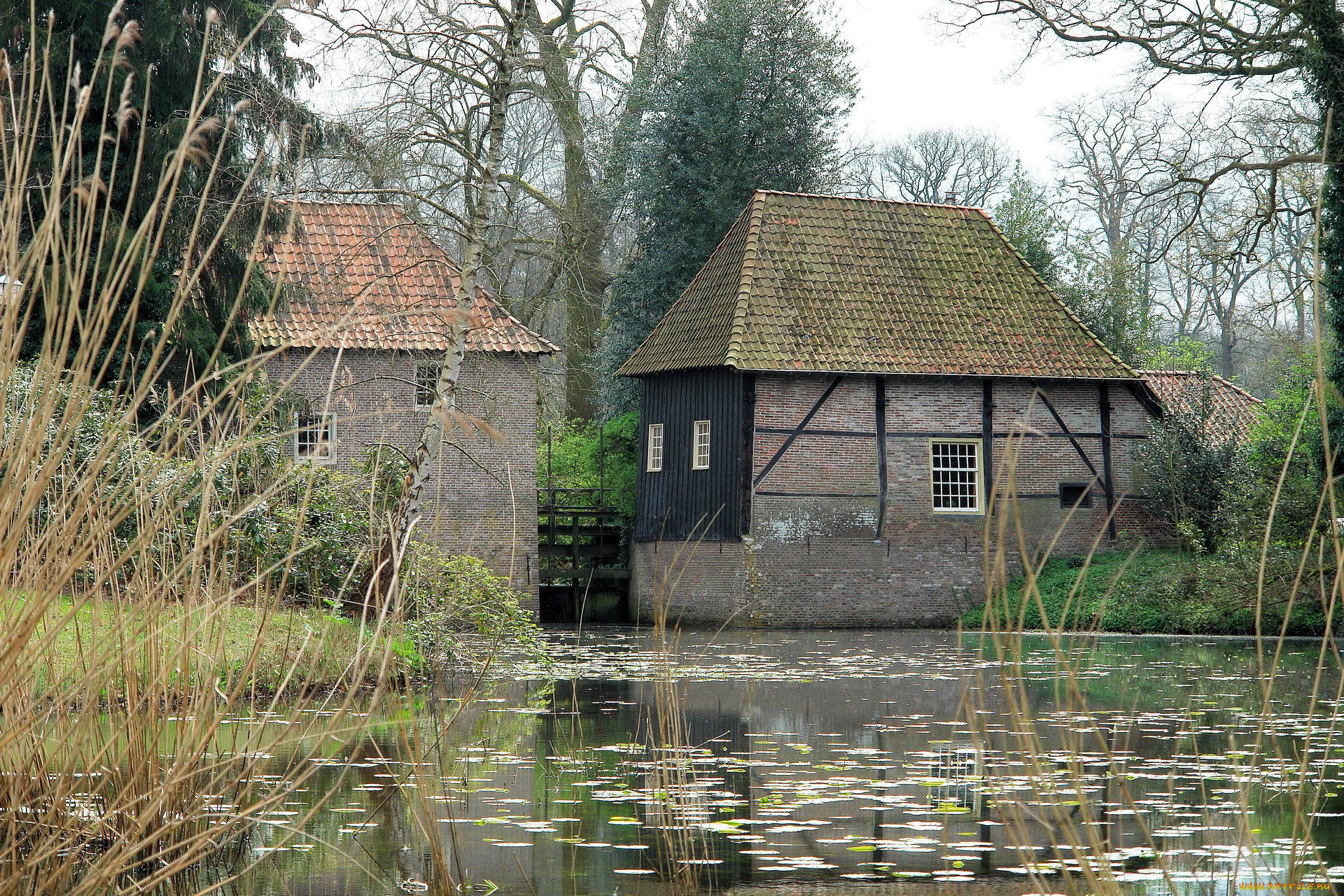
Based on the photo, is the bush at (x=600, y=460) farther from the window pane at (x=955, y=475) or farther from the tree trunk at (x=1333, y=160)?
the tree trunk at (x=1333, y=160)

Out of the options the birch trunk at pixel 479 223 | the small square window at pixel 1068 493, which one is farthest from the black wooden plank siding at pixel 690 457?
the birch trunk at pixel 479 223

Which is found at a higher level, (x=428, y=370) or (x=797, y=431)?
(x=428, y=370)

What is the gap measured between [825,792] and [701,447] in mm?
15490

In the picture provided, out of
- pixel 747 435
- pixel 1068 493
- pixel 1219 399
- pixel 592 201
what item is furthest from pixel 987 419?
pixel 1219 399

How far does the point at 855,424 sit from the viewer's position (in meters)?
21.3

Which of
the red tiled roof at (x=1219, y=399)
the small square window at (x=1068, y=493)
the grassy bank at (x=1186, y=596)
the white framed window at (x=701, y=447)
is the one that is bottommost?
the grassy bank at (x=1186, y=596)

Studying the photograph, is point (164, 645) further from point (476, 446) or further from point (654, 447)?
point (654, 447)

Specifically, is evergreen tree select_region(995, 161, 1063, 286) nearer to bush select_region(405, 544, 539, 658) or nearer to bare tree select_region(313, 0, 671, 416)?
bare tree select_region(313, 0, 671, 416)

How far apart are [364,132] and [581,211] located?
48.6ft

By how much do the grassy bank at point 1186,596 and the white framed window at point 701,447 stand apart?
195 inches

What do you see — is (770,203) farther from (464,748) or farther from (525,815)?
(525,815)

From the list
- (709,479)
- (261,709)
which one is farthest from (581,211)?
(261,709)

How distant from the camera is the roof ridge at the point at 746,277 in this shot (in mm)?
20531

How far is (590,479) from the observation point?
86.2ft
